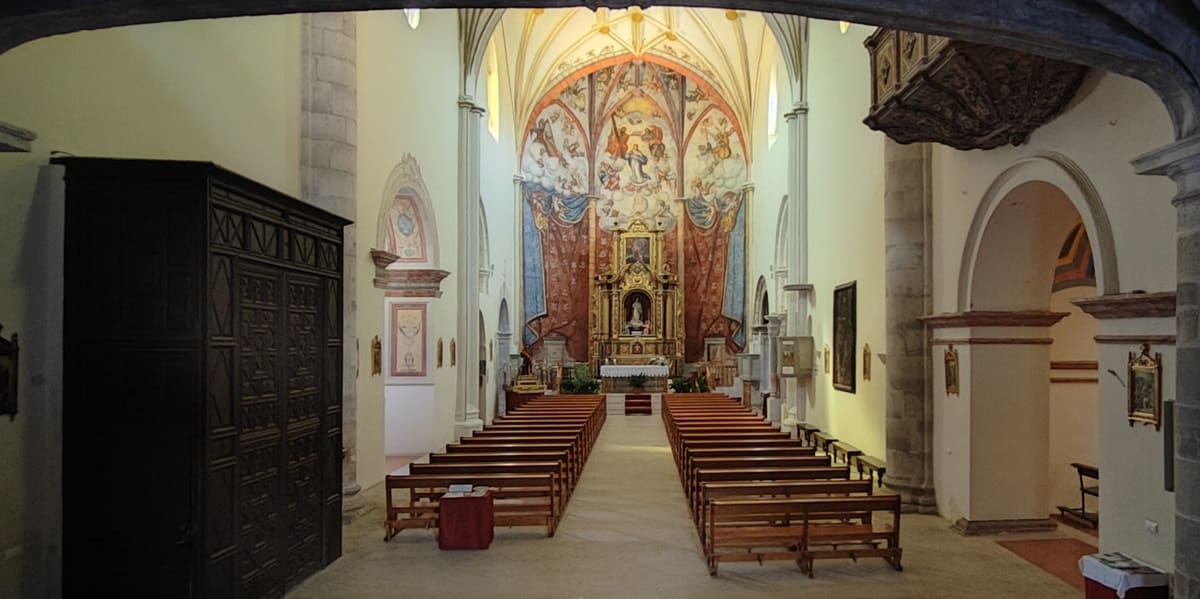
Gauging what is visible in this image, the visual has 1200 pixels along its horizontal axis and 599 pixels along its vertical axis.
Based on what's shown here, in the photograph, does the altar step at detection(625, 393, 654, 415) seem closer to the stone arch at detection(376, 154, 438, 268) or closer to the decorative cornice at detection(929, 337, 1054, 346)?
the stone arch at detection(376, 154, 438, 268)

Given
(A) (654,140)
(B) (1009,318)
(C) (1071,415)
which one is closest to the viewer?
(B) (1009,318)

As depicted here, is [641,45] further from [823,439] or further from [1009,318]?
[1009,318]

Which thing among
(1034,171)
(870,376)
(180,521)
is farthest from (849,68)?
(180,521)

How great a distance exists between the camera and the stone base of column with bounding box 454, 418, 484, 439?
1825cm

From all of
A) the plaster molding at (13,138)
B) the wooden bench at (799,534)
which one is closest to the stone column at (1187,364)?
the wooden bench at (799,534)

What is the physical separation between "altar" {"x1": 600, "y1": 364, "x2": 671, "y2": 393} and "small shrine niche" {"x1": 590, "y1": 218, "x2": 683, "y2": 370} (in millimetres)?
1498

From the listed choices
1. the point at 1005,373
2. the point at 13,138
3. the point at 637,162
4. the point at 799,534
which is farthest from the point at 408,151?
the point at 637,162

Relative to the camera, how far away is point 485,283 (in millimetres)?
23594

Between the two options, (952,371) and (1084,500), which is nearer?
(952,371)

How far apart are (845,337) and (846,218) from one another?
89.0 inches

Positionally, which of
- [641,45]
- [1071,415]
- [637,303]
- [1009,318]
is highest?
[641,45]

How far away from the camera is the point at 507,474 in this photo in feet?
32.7

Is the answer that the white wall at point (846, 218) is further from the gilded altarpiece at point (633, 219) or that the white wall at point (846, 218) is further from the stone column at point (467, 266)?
the gilded altarpiece at point (633, 219)

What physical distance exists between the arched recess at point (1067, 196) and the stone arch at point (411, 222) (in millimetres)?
9098
